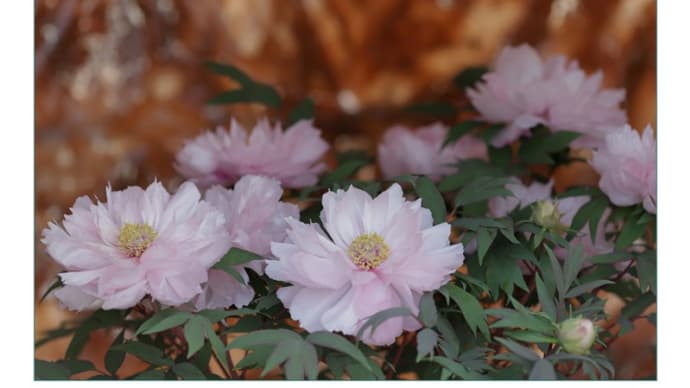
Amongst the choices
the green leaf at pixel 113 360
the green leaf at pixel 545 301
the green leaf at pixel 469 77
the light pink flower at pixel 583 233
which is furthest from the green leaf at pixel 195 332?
the green leaf at pixel 469 77

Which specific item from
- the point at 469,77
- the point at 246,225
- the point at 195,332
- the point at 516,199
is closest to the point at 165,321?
the point at 195,332

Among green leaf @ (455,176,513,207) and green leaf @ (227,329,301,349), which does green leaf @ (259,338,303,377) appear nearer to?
green leaf @ (227,329,301,349)

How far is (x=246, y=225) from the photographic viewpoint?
59cm

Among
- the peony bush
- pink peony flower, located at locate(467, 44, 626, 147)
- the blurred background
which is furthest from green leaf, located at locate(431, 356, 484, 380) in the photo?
the blurred background

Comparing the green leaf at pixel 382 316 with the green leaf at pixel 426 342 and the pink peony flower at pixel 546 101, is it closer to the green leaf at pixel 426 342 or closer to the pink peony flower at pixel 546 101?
the green leaf at pixel 426 342

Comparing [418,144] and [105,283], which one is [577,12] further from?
[105,283]

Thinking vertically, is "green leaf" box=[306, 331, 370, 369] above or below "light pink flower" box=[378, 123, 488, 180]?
below

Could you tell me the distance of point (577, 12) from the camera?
1077 millimetres

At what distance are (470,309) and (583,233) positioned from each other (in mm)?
212

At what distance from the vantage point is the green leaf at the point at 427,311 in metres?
0.49

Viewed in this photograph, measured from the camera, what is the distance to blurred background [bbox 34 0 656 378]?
1.07 metres

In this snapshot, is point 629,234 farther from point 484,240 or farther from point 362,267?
point 362,267

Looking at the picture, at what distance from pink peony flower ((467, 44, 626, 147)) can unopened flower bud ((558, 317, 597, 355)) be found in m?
0.30
